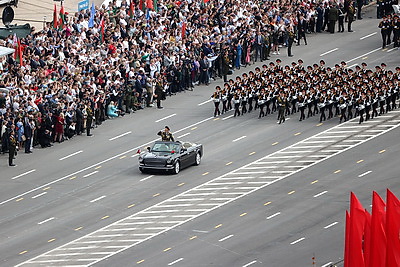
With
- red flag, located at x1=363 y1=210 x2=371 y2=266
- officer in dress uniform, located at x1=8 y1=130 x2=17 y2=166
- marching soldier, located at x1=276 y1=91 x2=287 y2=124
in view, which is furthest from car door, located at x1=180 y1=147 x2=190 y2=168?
red flag, located at x1=363 y1=210 x2=371 y2=266

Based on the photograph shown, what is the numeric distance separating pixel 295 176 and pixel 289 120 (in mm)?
9978

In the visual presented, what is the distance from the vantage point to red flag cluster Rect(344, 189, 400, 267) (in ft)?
122

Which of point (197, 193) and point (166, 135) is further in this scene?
point (166, 135)

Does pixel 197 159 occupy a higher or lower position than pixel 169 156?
lower

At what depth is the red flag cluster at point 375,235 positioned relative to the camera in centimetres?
3728

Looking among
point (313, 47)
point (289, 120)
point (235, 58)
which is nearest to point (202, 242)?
point (289, 120)

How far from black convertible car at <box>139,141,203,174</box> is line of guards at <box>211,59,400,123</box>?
8844 mm

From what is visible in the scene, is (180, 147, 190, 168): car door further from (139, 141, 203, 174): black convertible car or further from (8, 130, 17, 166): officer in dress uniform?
(8, 130, 17, 166): officer in dress uniform

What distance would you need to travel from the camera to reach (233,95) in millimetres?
73562

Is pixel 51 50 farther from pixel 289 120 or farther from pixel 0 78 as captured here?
pixel 289 120

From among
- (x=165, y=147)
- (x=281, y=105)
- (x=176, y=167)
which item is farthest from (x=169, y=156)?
(x=281, y=105)

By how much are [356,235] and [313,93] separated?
113ft

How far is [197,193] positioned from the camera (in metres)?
60.8

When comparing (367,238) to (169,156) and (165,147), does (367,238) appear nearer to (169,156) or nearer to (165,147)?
(169,156)
